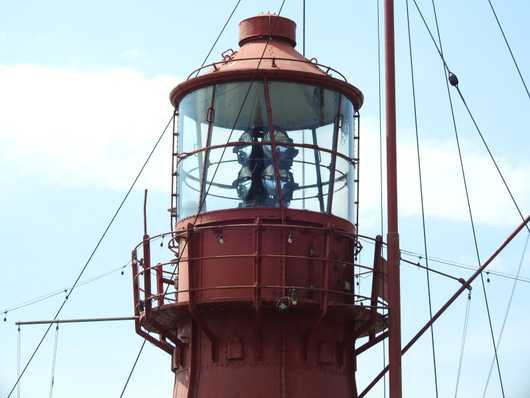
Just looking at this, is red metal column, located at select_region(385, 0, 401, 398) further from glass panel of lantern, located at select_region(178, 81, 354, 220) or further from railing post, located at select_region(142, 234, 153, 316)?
railing post, located at select_region(142, 234, 153, 316)

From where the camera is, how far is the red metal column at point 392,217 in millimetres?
22016

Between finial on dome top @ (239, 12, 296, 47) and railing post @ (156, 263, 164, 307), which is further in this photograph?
finial on dome top @ (239, 12, 296, 47)

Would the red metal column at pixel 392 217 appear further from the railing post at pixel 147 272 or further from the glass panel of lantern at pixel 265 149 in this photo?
the railing post at pixel 147 272

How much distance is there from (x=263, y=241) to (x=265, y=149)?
1.44 metres

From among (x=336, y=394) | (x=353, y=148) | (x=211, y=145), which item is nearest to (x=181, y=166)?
(x=211, y=145)

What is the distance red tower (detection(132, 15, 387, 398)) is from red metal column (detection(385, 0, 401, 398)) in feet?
0.68

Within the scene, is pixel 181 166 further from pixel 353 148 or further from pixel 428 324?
pixel 428 324

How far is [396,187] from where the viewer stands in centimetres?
2255

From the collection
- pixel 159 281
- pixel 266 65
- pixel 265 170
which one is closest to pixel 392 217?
pixel 265 170

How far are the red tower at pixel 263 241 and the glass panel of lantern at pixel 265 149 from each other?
0.05ft

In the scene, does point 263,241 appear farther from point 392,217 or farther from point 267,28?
point 267,28

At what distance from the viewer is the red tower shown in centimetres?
2184

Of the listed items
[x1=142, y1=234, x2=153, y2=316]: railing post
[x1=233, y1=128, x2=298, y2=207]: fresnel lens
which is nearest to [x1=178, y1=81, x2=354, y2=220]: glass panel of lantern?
[x1=233, y1=128, x2=298, y2=207]: fresnel lens

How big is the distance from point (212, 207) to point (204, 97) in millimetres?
1757
